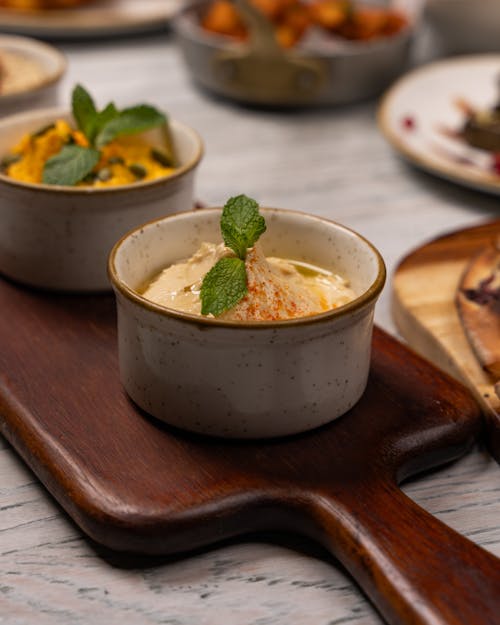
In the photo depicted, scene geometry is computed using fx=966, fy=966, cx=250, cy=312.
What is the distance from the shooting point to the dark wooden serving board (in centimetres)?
85

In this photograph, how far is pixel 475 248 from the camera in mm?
1428

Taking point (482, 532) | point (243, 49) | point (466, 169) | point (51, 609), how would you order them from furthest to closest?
point (243, 49) → point (466, 169) → point (482, 532) → point (51, 609)

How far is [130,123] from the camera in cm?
135

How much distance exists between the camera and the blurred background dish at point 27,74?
168cm

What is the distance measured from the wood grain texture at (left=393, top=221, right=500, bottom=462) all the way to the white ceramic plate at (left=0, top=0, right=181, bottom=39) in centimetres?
152

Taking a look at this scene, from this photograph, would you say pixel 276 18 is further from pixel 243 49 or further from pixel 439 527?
pixel 439 527

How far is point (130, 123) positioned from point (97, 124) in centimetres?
Result: 5

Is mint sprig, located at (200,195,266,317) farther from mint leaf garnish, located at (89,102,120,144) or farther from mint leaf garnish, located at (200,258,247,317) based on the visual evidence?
mint leaf garnish, located at (89,102,120,144)

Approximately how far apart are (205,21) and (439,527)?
1754mm

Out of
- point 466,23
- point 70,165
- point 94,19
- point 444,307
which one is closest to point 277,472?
point 444,307

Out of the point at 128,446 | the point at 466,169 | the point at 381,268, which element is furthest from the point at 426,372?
the point at 466,169

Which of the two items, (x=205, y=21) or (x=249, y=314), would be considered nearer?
(x=249, y=314)

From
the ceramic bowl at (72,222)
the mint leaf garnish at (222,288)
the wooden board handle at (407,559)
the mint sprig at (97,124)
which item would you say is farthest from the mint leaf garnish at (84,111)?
the wooden board handle at (407,559)

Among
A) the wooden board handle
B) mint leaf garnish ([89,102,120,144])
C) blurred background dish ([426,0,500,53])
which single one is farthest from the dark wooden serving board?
blurred background dish ([426,0,500,53])
